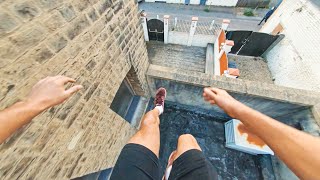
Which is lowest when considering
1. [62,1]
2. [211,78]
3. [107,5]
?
[211,78]

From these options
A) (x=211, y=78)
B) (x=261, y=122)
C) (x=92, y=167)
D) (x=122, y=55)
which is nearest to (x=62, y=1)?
(x=122, y=55)

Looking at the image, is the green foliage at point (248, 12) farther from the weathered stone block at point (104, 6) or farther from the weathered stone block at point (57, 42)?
the weathered stone block at point (57, 42)

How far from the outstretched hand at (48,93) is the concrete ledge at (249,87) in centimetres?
225

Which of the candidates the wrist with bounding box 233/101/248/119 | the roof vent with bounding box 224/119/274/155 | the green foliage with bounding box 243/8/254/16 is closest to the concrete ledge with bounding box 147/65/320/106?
the roof vent with bounding box 224/119/274/155

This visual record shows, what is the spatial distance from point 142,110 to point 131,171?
2.18 metres

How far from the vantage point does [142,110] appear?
150 inches

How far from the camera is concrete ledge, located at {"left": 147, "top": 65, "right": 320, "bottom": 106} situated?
2.77m

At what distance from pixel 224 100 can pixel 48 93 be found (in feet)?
5.23

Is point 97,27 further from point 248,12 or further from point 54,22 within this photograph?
point 248,12

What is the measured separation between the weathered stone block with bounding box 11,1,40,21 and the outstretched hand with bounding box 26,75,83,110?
1.53 ft

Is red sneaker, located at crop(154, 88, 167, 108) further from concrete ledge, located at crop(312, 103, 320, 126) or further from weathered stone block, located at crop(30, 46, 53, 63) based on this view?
concrete ledge, located at crop(312, 103, 320, 126)

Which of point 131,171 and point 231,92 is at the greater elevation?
point 131,171

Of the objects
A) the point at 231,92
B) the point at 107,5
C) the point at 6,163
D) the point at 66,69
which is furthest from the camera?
the point at 231,92

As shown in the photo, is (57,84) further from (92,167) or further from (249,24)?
(249,24)
